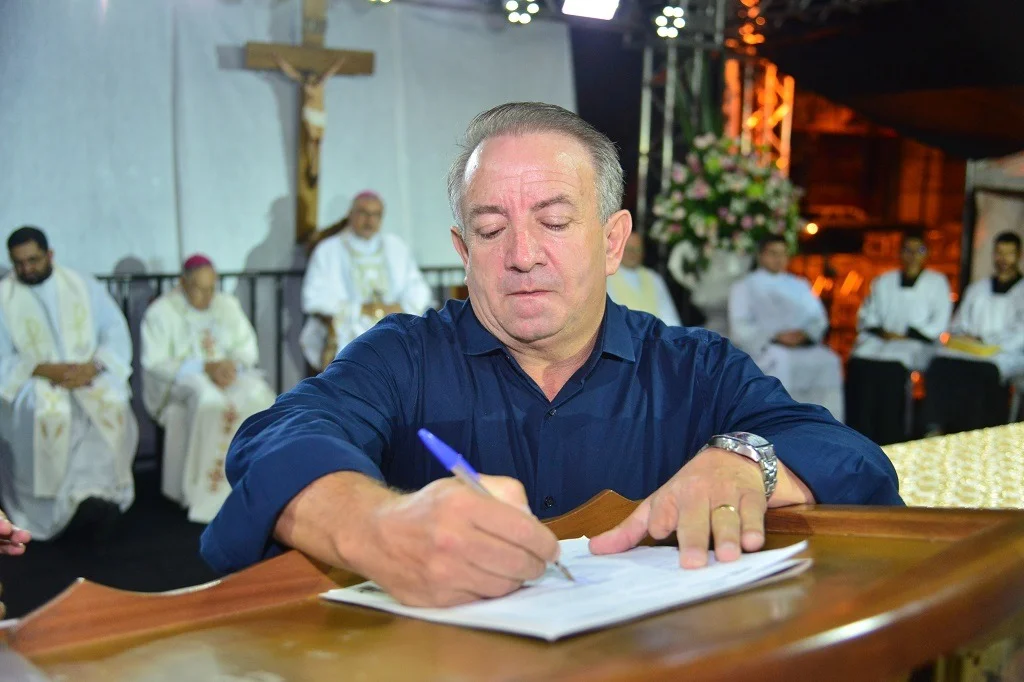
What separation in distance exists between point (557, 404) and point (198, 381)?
4.92 metres

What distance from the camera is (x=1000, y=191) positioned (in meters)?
9.62

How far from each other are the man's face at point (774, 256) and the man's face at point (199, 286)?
398 cm


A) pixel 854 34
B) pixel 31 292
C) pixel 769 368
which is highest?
pixel 854 34

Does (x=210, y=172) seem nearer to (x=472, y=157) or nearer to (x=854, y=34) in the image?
(x=854, y=34)

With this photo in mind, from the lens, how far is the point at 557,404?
1935 mm

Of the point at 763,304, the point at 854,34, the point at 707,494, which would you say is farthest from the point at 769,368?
the point at 707,494

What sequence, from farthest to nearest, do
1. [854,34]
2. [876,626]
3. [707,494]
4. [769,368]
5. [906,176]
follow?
[906,176] → [854,34] → [769,368] → [707,494] → [876,626]

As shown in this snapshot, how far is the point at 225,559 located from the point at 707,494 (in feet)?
1.83

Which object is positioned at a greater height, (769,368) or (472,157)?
(472,157)

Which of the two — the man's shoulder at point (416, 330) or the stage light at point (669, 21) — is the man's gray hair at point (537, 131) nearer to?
the man's shoulder at point (416, 330)

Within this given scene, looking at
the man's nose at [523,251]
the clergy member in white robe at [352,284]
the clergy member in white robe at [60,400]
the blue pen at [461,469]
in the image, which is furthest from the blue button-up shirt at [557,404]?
the clergy member in white robe at [352,284]

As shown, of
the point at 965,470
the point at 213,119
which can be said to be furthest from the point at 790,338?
the point at 965,470

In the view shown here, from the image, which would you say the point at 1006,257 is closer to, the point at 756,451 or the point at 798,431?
the point at 798,431

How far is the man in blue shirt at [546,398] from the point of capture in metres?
1.27
